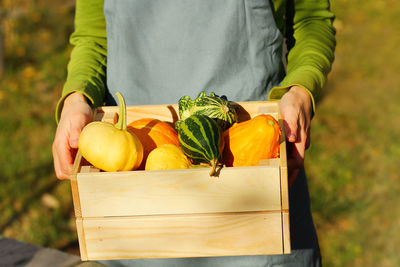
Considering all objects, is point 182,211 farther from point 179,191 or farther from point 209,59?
point 209,59

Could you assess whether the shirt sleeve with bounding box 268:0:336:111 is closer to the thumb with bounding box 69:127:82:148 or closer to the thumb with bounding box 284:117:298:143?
the thumb with bounding box 284:117:298:143

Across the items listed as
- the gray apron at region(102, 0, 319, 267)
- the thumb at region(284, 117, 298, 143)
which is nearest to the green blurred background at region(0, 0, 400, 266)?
the gray apron at region(102, 0, 319, 267)

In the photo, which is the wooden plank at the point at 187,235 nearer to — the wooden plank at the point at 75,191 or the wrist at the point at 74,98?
the wooden plank at the point at 75,191

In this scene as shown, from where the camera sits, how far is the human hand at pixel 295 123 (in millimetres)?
1727

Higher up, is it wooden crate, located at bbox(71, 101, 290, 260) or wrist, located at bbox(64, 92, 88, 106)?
wrist, located at bbox(64, 92, 88, 106)

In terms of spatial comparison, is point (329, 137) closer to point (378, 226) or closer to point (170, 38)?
point (378, 226)

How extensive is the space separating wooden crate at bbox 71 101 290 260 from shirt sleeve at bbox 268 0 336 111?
1.30ft

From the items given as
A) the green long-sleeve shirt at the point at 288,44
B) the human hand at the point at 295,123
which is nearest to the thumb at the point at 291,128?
the human hand at the point at 295,123

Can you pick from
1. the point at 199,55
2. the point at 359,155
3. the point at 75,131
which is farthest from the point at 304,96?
the point at 359,155

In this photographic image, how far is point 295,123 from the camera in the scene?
173 centimetres

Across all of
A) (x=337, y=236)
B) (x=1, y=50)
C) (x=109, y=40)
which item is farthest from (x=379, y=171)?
(x=1, y=50)

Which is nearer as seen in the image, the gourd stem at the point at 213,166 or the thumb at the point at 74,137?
the gourd stem at the point at 213,166

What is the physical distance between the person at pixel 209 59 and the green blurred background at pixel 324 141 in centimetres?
201

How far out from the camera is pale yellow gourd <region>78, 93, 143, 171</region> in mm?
1516
